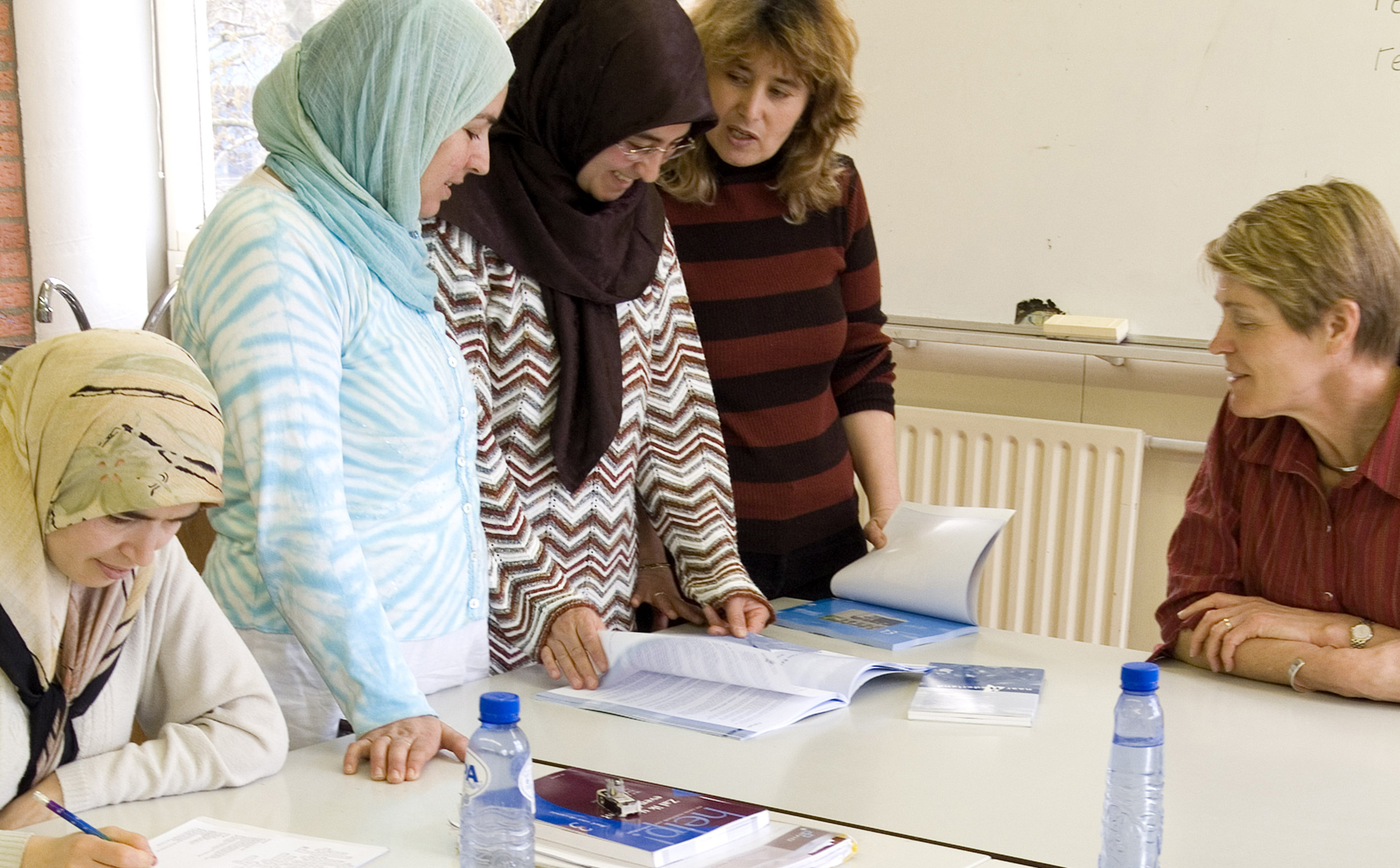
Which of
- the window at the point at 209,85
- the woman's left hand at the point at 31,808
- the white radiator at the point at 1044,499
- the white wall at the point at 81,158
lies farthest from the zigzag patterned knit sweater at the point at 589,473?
the window at the point at 209,85

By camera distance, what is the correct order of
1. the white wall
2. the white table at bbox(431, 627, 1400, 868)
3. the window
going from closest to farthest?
1. the white table at bbox(431, 627, 1400, 868)
2. the white wall
3. the window

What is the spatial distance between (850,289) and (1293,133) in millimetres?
1044

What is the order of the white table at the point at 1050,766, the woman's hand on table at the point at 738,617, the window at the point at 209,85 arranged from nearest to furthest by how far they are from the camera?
the white table at the point at 1050,766
the woman's hand on table at the point at 738,617
the window at the point at 209,85

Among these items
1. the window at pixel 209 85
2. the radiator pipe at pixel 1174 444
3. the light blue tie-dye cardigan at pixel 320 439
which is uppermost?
the window at pixel 209 85

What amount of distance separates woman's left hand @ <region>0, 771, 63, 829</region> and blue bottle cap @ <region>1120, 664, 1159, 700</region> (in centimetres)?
92

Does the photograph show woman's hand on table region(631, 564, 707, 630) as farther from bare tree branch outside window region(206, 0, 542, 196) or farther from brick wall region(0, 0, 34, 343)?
bare tree branch outside window region(206, 0, 542, 196)

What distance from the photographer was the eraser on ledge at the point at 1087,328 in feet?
9.11

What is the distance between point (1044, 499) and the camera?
2.97 m

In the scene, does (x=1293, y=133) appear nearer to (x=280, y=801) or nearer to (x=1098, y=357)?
(x=1098, y=357)

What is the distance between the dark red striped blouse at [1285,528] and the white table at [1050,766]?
14 cm

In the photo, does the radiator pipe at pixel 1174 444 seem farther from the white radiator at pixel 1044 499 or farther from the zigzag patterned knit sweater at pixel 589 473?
the zigzag patterned knit sweater at pixel 589 473

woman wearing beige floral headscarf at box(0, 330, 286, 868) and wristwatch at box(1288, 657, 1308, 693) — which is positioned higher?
woman wearing beige floral headscarf at box(0, 330, 286, 868)

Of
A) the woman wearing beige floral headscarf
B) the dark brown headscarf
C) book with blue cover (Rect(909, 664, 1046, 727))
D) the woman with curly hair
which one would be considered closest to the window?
the woman with curly hair

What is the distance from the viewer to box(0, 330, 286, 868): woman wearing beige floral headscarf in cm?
109
